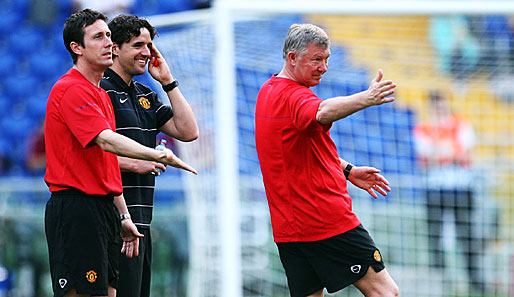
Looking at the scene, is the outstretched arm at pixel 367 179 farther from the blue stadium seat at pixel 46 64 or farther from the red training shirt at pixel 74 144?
the blue stadium seat at pixel 46 64

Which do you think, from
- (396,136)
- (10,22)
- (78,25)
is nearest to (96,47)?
(78,25)

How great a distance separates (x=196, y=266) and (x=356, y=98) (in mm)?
4051

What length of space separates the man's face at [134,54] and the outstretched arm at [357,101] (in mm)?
1094

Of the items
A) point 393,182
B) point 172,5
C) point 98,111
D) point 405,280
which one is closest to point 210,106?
point 393,182

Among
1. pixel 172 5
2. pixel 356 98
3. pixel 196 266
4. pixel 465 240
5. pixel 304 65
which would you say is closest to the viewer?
pixel 356 98

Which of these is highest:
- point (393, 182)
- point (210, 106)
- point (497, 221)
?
point (210, 106)

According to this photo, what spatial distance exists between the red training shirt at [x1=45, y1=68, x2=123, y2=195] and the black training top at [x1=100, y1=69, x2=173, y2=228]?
1.27 ft

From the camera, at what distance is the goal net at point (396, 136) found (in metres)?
7.22

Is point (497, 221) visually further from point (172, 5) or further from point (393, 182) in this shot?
point (172, 5)

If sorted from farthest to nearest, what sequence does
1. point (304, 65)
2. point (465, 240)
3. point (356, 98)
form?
point (465, 240) < point (304, 65) < point (356, 98)

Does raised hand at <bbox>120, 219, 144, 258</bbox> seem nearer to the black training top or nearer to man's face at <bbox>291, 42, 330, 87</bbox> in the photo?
the black training top

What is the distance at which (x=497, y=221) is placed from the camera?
829 cm

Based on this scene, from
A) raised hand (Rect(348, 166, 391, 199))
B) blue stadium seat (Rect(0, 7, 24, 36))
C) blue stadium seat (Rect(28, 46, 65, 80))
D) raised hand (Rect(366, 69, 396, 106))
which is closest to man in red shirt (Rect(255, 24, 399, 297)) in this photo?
raised hand (Rect(348, 166, 391, 199))

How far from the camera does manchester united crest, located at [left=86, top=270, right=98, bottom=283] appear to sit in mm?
3707
